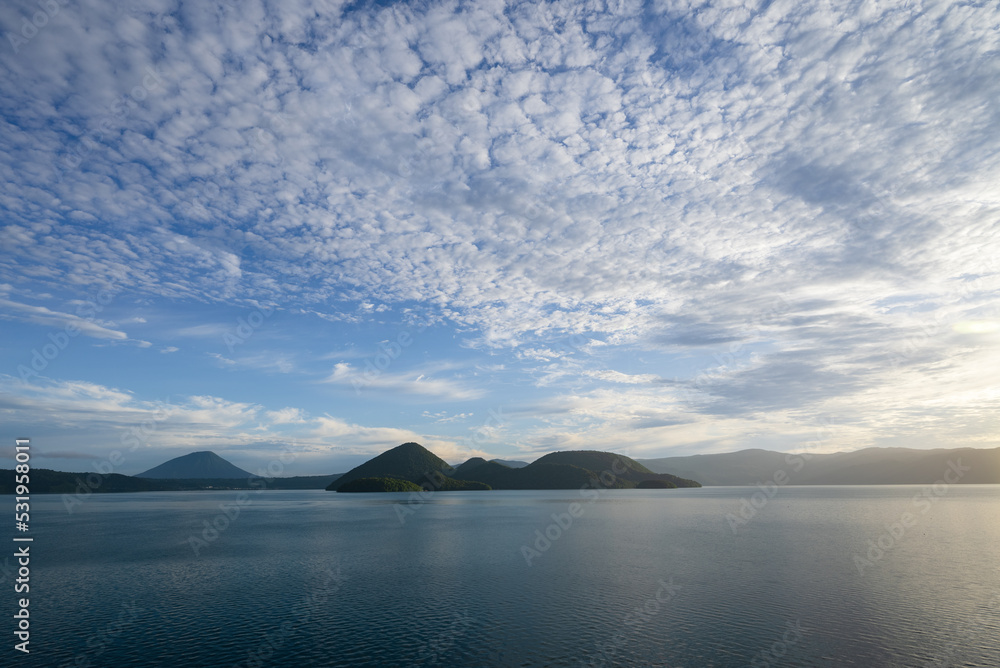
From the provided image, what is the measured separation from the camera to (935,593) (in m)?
56.9

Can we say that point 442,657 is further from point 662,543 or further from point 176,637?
point 662,543

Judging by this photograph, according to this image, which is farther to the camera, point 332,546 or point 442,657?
A: point 332,546

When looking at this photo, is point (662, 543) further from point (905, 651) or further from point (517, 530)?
point (905, 651)

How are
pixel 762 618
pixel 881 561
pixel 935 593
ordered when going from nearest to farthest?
1. pixel 762 618
2. pixel 935 593
3. pixel 881 561

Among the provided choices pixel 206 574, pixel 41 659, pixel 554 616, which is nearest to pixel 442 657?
pixel 554 616

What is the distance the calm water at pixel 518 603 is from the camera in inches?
1565

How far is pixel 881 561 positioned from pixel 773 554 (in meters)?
14.1

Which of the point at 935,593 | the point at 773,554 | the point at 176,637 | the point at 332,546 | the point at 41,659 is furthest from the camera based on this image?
the point at 332,546

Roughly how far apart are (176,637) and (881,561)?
89.5 metres

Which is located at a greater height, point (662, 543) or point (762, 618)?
point (662, 543)

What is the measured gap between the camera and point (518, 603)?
53469 millimetres

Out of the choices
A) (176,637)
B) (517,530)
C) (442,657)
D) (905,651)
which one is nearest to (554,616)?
(442,657)

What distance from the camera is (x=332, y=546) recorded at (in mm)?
96750

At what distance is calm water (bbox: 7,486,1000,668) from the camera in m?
39.8
